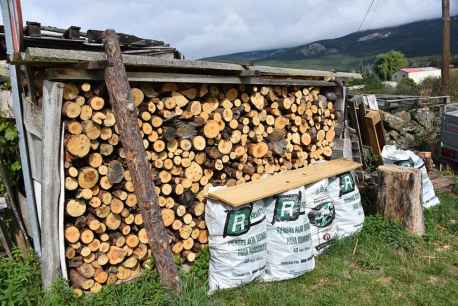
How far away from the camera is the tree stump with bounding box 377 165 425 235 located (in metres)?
4.39

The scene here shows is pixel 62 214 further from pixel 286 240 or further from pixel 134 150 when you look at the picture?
pixel 286 240

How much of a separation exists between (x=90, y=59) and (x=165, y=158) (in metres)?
1.11

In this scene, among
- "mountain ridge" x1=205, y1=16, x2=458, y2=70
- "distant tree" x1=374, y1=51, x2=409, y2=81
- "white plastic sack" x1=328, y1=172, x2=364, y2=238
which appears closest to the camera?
"white plastic sack" x1=328, y1=172, x2=364, y2=238

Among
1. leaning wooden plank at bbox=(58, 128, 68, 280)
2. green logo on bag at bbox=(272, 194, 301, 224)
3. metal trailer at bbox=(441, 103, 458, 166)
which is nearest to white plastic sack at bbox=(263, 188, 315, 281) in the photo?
green logo on bag at bbox=(272, 194, 301, 224)

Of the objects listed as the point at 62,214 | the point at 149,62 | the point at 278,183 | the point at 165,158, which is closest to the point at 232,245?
the point at 278,183

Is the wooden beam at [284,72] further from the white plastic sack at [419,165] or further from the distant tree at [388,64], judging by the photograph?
the distant tree at [388,64]

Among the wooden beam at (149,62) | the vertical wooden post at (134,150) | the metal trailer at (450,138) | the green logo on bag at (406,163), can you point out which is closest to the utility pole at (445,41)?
the metal trailer at (450,138)

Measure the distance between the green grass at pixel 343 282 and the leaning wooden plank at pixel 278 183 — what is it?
750 mm

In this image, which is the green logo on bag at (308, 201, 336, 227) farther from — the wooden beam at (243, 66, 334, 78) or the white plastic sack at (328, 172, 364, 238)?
the wooden beam at (243, 66, 334, 78)

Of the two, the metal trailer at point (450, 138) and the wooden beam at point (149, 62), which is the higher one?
the wooden beam at point (149, 62)

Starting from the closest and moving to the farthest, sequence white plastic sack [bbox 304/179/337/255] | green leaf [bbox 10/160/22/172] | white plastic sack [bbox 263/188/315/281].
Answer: green leaf [bbox 10/160/22/172] → white plastic sack [bbox 263/188/315/281] → white plastic sack [bbox 304/179/337/255]

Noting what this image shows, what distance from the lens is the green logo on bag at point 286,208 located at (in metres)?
3.63

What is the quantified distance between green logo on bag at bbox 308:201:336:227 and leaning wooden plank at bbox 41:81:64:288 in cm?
260

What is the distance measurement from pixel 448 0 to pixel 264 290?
1044 centimetres
